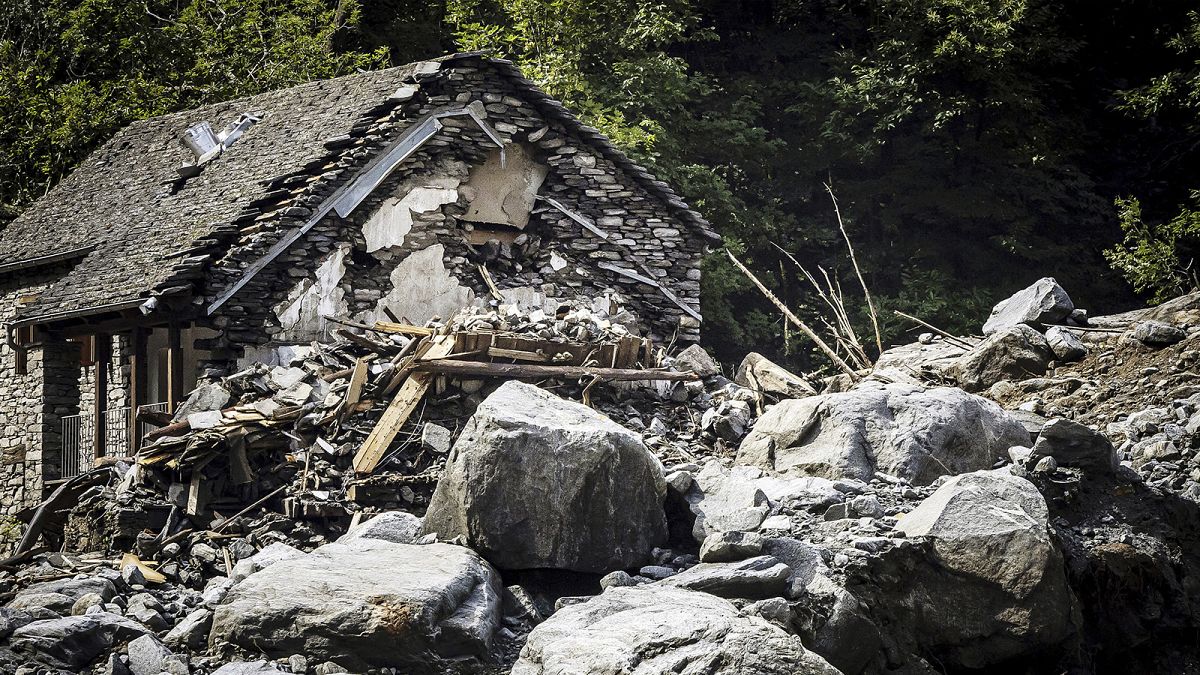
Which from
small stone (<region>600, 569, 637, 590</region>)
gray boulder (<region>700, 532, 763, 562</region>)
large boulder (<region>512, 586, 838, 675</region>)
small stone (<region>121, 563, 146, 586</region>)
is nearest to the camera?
large boulder (<region>512, 586, 838, 675</region>)

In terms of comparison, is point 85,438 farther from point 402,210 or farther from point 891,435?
point 891,435

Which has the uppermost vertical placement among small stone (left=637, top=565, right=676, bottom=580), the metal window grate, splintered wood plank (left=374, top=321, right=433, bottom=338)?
splintered wood plank (left=374, top=321, right=433, bottom=338)

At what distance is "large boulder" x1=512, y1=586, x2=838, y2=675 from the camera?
25.2ft

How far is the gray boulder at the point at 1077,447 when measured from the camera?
11.6 metres

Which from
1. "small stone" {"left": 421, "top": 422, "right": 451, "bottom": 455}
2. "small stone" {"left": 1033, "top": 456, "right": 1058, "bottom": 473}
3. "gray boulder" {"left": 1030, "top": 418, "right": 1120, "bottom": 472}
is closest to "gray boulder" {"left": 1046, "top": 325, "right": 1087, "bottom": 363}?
"gray boulder" {"left": 1030, "top": 418, "right": 1120, "bottom": 472}

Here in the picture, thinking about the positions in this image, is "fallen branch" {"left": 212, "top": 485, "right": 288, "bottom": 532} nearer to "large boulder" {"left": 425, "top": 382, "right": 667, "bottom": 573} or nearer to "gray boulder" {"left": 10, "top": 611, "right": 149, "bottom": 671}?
"large boulder" {"left": 425, "top": 382, "right": 667, "bottom": 573}

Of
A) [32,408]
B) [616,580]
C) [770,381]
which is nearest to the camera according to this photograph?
[616,580]

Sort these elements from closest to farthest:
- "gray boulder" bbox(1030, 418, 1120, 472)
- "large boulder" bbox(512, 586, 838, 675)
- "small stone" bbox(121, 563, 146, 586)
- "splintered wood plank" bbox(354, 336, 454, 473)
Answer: "large boulder" bbox(512, 586, 838, 675), "small stone" bbox(121, 563, 146, 586), "gray boulder" bbox(1030, 418, 1120, 472), "splintered wood plank" bbox(354, 336, 454, 473)

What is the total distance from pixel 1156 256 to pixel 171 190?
15.3 m

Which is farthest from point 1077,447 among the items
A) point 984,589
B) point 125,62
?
point 125,62

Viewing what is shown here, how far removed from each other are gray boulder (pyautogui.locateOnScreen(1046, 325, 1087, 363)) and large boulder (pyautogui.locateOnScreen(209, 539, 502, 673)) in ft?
27.4

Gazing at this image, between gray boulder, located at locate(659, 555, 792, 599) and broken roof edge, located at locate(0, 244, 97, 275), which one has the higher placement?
broken roof edge, located at locate(0, 244, 97, 275)

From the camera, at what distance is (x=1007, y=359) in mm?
15250

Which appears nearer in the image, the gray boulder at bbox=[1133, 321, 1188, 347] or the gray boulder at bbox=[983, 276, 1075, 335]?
the gray boulder at bbox=[1133, 321, 1188, 347]
